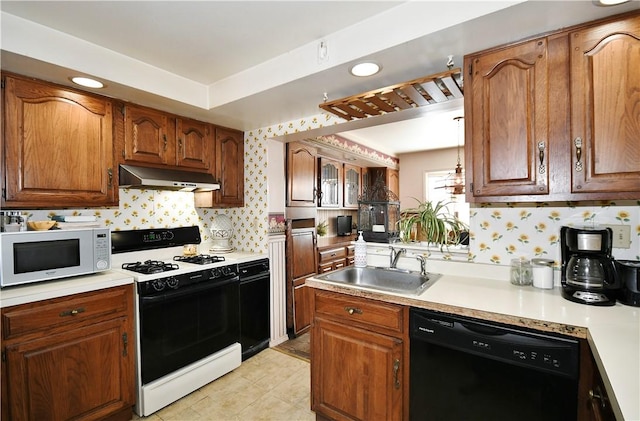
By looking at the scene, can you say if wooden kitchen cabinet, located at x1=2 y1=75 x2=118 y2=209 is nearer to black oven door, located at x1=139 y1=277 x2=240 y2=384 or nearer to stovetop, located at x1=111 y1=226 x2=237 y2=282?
stovetop, located at x1=111 y1=226 x2=237 y2=282

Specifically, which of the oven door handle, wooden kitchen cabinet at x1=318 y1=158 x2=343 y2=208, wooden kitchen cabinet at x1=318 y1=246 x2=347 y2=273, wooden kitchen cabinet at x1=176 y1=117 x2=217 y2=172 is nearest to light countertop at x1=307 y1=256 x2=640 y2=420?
the oven door handle

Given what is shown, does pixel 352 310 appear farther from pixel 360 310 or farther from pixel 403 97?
pixel 403 97

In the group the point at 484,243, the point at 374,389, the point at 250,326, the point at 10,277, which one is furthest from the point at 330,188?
the point at 10,277

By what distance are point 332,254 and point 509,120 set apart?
8.58ft

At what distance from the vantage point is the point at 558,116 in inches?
56.0

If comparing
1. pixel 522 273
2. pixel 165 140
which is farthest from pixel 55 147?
pixel 522 273

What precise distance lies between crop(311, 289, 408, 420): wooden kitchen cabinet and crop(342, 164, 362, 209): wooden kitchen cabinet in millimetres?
2770

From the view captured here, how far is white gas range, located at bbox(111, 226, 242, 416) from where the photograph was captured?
203cm

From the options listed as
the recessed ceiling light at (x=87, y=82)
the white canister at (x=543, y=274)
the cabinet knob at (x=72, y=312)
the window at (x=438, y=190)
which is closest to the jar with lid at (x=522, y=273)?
the white canister at (x=543, y=274)

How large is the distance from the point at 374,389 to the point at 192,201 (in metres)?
2.33

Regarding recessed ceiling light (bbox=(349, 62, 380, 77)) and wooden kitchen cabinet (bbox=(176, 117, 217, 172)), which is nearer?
recessed ceiling light (bbox=(349, 62, 380, 77))

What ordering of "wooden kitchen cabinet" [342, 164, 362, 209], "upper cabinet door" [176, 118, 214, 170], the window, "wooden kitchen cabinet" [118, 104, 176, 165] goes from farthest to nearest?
1. the window
2. "wooden kitchen cabinet" [342, 164, 362, 209]
3. "upper cabinet door" [176, 118, 214, 170]
4. "wooden kitchen cabinet" [118, 104, 176, 165]

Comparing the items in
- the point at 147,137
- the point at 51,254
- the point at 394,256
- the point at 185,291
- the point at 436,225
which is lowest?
the point at 185,291

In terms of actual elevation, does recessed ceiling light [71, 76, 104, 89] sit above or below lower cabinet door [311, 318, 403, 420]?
above
